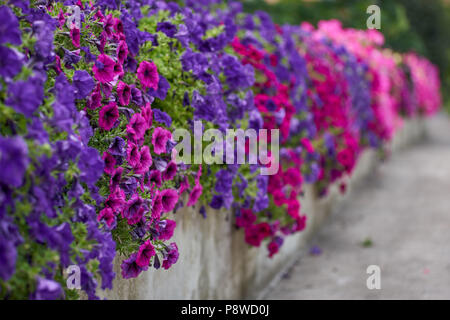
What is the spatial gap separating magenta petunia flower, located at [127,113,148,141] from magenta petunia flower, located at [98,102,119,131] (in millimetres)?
86

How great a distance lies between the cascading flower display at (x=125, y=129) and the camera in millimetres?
1959

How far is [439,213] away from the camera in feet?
23.6

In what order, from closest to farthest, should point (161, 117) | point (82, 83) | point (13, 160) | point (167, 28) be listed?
point (13, 160) → point (82, 83) → point (161, 117) → point (167, 28)

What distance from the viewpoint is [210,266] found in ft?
13.3

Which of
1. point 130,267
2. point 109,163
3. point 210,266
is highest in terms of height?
point 109,163

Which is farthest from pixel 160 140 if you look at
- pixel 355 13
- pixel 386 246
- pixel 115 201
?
pixel 355 13

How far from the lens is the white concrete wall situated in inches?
130

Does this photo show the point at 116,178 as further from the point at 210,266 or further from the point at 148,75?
the point at 210,266

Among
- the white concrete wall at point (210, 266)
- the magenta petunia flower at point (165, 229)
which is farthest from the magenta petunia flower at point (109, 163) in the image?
the white concrete wall at point (210, 266)

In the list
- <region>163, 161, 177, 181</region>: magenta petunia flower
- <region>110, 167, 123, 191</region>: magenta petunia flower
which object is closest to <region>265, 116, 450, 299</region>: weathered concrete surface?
<region>163, 161, 177, 181</region>: magenta petunia flower

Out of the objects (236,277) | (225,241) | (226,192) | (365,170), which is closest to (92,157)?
(226,192)

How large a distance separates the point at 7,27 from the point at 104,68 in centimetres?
78

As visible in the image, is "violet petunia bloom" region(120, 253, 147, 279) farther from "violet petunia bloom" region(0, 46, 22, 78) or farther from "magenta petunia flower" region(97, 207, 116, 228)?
"violet petunia bloom" region(0, 46, 22, 78)
